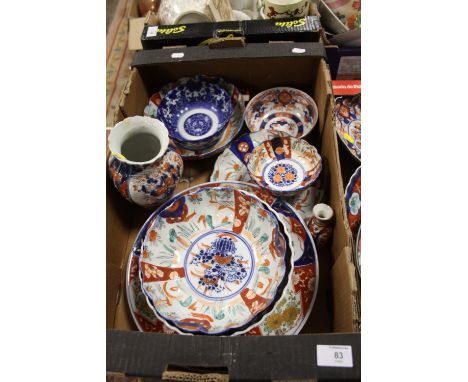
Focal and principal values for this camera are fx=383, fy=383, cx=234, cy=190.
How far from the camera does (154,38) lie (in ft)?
3.59

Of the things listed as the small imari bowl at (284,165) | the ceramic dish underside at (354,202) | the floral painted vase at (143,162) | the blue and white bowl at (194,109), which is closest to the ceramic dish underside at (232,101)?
the blue and white bowl at (194,109)

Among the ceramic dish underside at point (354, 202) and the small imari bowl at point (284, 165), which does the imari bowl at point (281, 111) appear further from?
the ceramic dish underside at point (354, 202)

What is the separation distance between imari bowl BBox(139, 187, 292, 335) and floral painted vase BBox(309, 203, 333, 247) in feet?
0.36

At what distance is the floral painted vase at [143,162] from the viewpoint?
2.80 feet

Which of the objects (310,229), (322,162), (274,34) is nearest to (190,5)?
(274,34)

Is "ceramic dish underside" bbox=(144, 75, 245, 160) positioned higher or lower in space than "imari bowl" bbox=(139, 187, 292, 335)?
higher

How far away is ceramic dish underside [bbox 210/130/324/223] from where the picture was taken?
978 millimetres

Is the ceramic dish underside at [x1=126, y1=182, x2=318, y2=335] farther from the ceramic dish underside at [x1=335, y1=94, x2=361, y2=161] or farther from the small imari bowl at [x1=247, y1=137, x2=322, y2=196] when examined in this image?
the ceramic dish underside at [x1=335, y1=94, x2=361, y2=161]

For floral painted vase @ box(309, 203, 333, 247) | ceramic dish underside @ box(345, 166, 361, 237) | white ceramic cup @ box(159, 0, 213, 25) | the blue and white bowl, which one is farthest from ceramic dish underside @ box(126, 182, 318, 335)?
white ceramic cup @ box(159, 0, 213, 25)

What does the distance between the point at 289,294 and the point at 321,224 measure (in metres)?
0.18

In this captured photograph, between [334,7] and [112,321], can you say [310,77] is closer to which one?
[334,7]

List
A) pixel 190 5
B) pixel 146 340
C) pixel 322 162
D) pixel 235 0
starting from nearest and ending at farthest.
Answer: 1. pixel 146 340
2. pixel 322 162
3. pixel 190 5
4. pixel 235 0

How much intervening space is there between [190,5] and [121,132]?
558mm

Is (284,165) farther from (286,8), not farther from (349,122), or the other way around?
(286,8)
